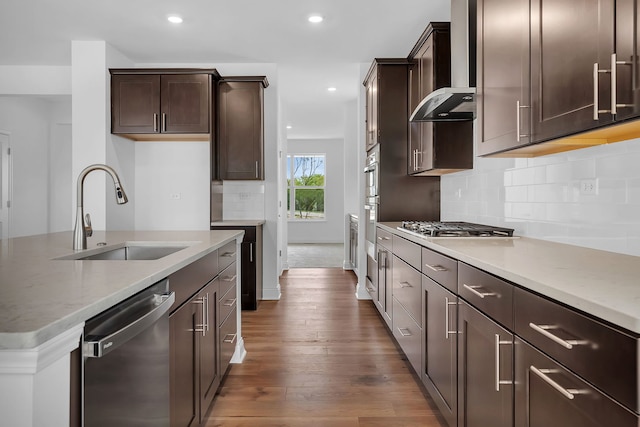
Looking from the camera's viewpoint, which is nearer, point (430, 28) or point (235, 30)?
point (430, 28)

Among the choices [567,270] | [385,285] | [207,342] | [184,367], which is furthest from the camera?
[385,285]

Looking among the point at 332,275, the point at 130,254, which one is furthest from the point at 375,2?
the point at 332,275

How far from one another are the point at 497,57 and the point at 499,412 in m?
1.52

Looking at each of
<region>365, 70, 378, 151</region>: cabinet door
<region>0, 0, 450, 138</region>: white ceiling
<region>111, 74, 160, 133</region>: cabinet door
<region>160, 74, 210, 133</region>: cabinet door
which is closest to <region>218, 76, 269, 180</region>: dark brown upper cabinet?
<region>160, 74, 210, 133</region>: cabinet door

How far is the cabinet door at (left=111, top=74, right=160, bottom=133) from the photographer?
4.18 meters

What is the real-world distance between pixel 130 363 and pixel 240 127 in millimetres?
3608

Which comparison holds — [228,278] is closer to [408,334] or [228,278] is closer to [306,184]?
[408,334]

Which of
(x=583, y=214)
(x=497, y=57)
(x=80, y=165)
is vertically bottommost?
(x=583, y=214)

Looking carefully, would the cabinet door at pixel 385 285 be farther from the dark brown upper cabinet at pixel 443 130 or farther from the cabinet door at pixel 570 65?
the cabinet door at pixel 570 65

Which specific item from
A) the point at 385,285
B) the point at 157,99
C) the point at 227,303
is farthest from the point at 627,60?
the point at 157,99

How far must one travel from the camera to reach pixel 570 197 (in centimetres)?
193

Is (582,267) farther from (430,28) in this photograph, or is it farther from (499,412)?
(430,28)

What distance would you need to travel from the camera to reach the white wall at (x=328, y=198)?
10.9 m

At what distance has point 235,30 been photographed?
3.84 m
